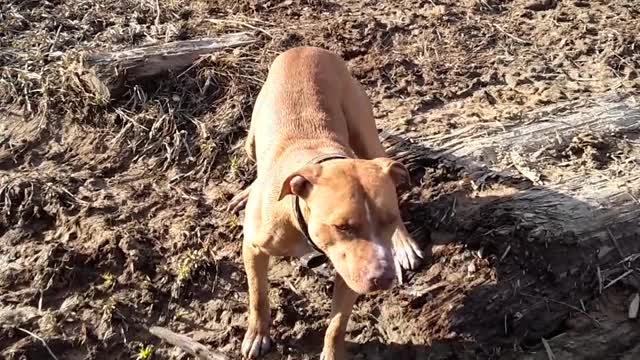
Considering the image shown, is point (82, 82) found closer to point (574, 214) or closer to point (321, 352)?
point (321, 352)

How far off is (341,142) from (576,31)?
281cm

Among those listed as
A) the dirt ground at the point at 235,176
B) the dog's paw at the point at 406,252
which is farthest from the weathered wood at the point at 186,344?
the dog's paw at the point at 406,252

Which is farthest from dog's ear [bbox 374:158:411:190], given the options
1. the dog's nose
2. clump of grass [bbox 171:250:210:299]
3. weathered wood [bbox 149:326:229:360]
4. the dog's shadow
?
clump of grass [bbox 171:250:210:299]

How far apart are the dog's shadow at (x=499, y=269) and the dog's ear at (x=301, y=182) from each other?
1177mm

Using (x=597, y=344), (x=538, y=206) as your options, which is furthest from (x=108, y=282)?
(x=597, y=344)

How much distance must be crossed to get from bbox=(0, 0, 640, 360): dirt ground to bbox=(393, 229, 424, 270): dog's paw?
91mm

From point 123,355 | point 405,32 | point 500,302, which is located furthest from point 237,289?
point 405,32

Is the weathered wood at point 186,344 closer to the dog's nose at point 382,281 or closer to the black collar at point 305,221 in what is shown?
the black collar at point 305,221

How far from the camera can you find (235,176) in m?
5.66

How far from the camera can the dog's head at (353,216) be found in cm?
369

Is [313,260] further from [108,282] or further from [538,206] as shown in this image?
[538,206]

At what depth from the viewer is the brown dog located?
3.73 metres

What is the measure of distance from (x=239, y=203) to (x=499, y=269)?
5.71 ft

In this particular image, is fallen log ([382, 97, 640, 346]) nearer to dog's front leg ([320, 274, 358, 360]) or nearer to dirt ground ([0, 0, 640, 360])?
dirt ground ([0, 0, 640, 360])
